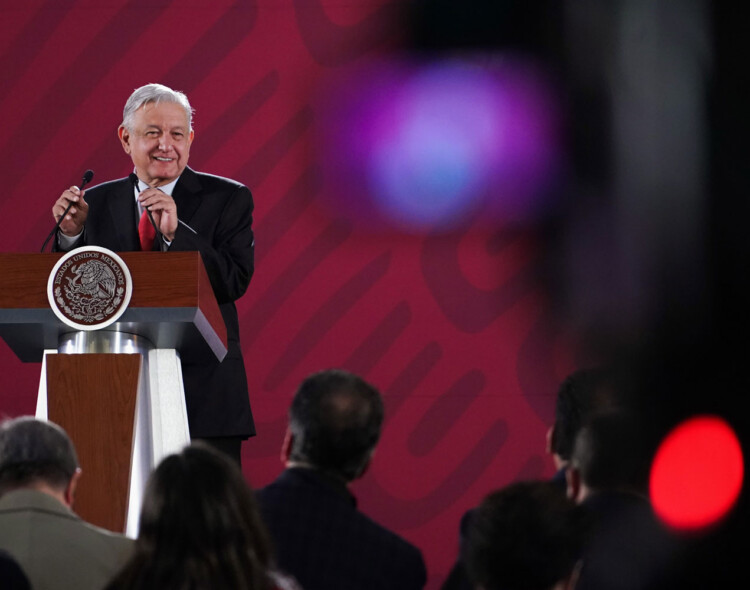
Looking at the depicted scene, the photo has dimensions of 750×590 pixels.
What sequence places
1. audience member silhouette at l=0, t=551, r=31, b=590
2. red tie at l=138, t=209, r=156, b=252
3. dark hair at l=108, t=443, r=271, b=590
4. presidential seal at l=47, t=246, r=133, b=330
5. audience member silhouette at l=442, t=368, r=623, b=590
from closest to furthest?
dark hair at l=108, t=443, r=271, b=590 < audience member silhouette at l=0, t=551, r=31, b=590 < audience member silhouette at l=442, t=368, r=623, b=590 < presidential seal at l=47, t=246, r=133, b=330 < red tie at l=138, t=209, r=156, b=252

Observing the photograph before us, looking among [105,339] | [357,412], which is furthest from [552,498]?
[105,339]

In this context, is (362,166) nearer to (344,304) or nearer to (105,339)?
(344,304)

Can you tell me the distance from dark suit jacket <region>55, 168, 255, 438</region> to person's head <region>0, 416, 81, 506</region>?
95cm

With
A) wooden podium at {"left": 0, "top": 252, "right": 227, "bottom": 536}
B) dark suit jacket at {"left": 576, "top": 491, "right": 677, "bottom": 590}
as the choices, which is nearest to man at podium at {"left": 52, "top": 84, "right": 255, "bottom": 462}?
wooden podium at {"left": 0, "top": 252, "right": 227, "bottom": 536}

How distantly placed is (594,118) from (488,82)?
0.41 meters

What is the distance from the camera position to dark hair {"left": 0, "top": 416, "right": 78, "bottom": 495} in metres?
1.82

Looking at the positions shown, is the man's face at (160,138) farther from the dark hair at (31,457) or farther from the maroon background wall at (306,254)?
the maroon background wall at (306,254)

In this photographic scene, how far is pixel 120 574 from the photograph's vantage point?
142cm

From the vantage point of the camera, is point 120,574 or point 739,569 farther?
point 739,569

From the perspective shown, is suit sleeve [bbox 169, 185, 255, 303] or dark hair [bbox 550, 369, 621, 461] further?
suit sleeve [bbox 169, 185, 255, 303]

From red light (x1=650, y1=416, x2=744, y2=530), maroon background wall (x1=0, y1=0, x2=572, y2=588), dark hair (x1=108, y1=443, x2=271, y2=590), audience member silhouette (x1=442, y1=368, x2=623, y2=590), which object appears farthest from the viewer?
maroon background wall (x1=0, y1=0, x2=572, y2=588)

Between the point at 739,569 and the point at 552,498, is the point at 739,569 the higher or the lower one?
the lower one

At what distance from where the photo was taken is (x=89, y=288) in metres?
2.43

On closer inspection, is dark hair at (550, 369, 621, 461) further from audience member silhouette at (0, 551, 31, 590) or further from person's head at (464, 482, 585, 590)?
audience member silhouette at (0, 551, 31, 590)
